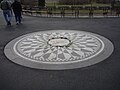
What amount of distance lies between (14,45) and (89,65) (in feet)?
13.0

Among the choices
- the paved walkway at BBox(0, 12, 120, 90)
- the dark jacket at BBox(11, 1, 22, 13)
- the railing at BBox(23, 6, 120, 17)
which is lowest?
the paved walkway at BBox(0, 12, 120, 90)

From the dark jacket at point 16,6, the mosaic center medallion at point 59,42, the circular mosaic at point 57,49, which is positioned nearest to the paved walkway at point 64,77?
the circular mosaic at point 57,49

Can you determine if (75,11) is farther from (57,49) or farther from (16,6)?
(57,49)

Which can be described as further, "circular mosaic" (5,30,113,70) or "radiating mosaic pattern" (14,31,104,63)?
"radiating mosaic pattern" (14,31,104,63)

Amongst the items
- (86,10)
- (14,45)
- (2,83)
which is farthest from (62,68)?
(86,10)

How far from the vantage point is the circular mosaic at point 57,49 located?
647 centimetres

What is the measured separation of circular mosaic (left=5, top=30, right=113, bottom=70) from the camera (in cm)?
647

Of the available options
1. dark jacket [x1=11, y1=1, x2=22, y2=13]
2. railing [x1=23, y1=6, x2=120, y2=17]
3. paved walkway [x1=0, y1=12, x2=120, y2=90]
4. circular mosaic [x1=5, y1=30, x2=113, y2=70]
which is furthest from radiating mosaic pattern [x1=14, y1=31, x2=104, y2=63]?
railing [x1=23, y1=6, x2=120, y2=17]

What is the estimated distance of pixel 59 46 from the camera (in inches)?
314

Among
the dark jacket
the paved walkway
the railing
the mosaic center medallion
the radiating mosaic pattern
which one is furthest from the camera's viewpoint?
the railing

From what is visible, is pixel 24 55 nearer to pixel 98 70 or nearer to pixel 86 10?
pixel 98 70

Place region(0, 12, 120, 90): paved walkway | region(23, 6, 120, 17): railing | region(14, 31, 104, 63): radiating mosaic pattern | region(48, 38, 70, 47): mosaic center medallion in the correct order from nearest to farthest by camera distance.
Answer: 1. region(0, 12, 120, 90): paved walkway
2. region(14, 31, 104, 63): radiating mosaic pattern
3. region(48, 38, 70, 47): mosaic center medallion
4. region(23, 6, 120, 17): railing

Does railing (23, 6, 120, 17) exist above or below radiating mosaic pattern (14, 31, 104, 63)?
above

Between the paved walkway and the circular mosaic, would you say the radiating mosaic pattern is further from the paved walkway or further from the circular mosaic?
the paved walkway
